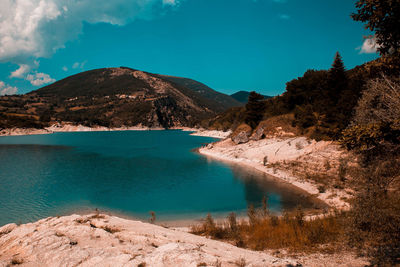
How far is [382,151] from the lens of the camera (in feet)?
24.7

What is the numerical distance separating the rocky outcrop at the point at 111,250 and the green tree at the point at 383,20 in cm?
814

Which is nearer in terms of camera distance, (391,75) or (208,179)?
(391,75)

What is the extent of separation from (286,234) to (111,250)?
736 cm

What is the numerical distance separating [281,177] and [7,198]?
30.0 m

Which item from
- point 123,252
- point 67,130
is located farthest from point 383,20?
point 67,130

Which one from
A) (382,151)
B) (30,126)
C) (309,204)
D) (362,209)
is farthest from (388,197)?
(30,126)

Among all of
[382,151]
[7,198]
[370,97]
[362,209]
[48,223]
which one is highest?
[370,97]

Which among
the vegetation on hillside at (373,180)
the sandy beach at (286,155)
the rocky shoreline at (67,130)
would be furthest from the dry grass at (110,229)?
the rocky shoreline at (67,130)

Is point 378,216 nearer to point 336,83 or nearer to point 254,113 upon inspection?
point 336,83

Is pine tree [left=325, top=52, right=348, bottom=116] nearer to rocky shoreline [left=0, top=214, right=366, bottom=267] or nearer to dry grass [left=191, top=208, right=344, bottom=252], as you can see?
dry grass [left=191, top=208, right=344, bottom=252]

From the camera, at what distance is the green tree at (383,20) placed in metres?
7.12

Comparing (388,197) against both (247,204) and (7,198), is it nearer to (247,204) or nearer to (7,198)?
(247,204)

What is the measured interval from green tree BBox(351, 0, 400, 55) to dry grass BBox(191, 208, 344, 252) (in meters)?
6.73

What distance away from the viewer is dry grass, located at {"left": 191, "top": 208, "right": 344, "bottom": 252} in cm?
899
